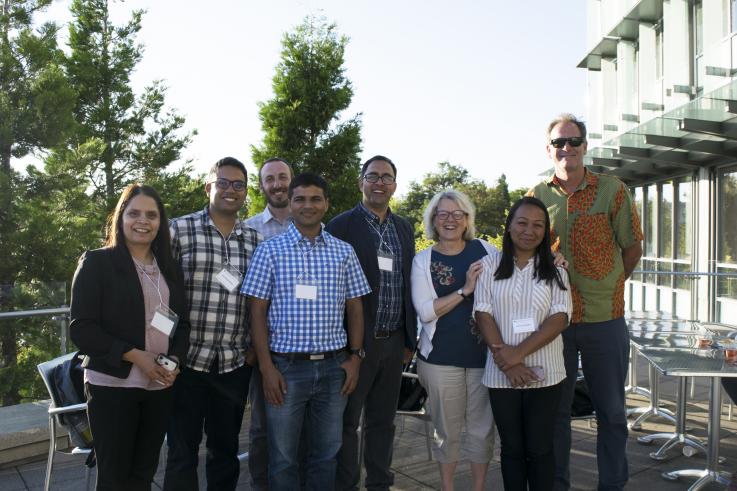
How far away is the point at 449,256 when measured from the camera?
126 inches

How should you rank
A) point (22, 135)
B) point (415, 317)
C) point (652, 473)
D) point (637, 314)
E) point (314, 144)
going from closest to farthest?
point (415, 317), point (652, 473), point (637, 314), point (22, 135), point (314, 144)

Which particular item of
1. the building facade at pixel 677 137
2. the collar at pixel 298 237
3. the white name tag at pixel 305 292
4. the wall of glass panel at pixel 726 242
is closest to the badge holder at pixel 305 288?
the white name tag at pixel 305 292

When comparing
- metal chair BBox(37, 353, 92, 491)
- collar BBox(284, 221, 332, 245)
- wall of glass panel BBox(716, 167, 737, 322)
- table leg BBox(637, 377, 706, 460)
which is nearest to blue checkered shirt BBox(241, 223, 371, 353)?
collar BBox(284, 221, 332, 245)

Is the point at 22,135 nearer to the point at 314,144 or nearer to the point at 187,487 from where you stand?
the point at 314,144

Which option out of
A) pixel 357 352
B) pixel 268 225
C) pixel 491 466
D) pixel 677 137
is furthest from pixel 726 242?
pixel 357 352

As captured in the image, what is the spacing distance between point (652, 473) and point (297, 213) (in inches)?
112

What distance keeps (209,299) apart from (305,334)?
503mm

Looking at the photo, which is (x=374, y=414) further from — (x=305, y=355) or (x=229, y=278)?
(x=229, y=278)

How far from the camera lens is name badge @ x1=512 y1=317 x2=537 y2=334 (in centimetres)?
286

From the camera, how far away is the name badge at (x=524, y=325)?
112 inches

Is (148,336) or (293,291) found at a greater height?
(293,291)

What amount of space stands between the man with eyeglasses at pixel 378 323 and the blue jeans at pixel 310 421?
20cm

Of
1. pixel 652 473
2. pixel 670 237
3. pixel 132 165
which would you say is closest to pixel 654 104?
pixel 670 237

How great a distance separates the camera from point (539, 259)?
2.97m
